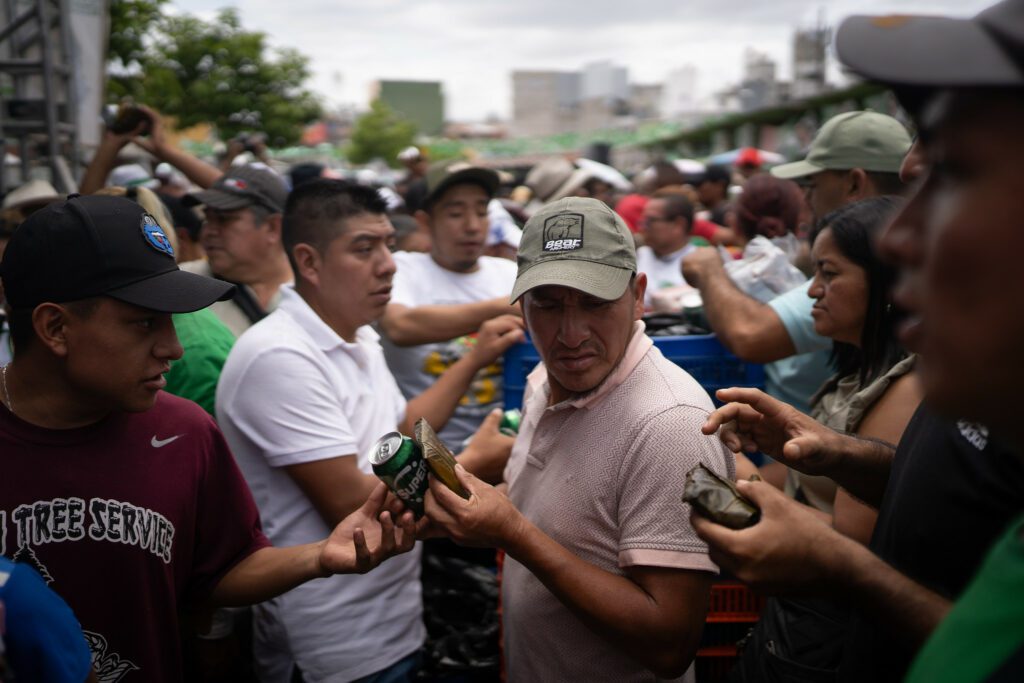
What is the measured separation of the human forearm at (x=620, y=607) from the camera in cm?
203

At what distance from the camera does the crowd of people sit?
1.07 metres

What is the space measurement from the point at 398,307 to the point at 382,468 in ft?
7.38

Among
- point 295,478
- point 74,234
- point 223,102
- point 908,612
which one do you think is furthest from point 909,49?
point 223,102

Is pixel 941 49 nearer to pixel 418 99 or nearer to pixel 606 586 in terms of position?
pixel 606 586

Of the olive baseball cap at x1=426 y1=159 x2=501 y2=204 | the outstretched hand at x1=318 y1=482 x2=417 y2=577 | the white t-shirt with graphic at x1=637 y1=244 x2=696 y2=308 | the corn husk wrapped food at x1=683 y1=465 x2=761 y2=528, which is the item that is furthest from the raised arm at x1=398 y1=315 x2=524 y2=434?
the white t-shirt with graphic at x1=637 y1=244 x2=696 y2=308

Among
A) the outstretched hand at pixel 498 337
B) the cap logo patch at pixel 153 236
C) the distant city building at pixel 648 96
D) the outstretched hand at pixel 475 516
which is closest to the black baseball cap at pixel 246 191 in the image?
the outstretched hand at pixel 498 337

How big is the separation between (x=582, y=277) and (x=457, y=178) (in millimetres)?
2887

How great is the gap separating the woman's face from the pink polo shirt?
68 cm

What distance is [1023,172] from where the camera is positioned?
0.96 metres

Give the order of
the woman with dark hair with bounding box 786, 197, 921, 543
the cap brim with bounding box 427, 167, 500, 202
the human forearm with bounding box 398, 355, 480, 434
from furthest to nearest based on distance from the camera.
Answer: the cap brim with bounding box 427, 167, 500, 202, the human forearm with bounding box 398, 355, 480, 434, the woman with dark hair with bounding box 786, 197, 921, 543

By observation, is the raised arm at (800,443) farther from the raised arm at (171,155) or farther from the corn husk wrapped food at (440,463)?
the raised arm at (171,155)

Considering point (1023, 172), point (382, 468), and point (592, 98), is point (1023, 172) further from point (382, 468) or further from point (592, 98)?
point (592, 98)

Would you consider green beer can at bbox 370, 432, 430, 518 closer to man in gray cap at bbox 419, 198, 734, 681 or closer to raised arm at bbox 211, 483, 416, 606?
man in gray cap at bbox 419, 198, 734, 681

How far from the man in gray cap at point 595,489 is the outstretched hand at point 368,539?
204 mm
